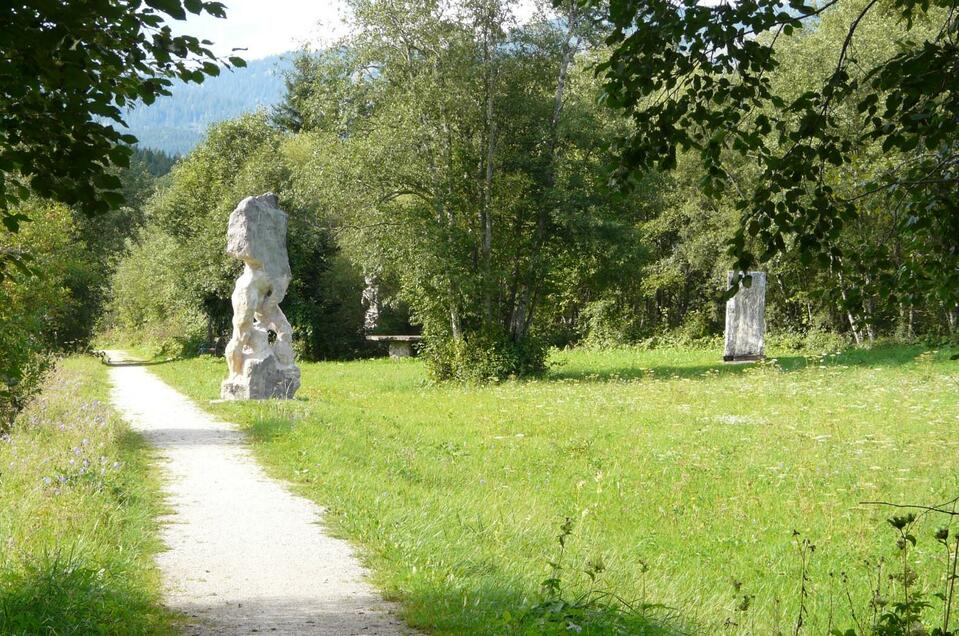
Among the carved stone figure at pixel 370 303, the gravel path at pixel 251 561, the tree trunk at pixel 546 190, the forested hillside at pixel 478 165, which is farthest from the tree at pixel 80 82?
the carved stone figure at pixel 370 303

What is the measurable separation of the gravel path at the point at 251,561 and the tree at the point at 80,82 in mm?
2765

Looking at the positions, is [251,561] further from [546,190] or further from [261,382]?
[546,190]

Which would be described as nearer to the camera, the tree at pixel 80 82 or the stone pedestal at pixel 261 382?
the tree at pixel 80 82

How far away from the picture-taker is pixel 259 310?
19.3m

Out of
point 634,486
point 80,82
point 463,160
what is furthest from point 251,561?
point 463,160

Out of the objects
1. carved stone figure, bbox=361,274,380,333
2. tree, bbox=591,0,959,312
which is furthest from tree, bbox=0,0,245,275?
carved stone figure, bbox=361,274,380,333

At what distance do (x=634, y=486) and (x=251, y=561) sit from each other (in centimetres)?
539

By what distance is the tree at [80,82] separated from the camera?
3.31m

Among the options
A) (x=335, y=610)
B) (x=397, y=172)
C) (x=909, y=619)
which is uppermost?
(x=397, y=172)

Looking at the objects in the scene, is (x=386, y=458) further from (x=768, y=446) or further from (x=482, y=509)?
(x=768, y=446)

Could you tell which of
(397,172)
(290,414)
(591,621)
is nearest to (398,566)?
(591,621)

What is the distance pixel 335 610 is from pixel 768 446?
27.9ft

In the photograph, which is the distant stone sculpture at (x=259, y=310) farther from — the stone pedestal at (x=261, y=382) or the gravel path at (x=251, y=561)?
the gravel path at (x=251, y=561)

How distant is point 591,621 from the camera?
4.89m
